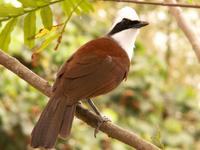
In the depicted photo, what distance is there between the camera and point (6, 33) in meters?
1.79

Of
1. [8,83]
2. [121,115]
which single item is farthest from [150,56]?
[8,83]

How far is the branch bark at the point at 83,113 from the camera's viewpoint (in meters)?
1.56

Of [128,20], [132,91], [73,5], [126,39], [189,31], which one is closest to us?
[73,5]

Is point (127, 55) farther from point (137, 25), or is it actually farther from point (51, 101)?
point (51, 101)

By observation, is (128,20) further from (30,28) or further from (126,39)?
(30,28)

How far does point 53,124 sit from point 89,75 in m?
0.29

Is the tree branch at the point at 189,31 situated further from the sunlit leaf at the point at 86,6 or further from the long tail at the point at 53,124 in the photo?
the long tail at the point at 53,124

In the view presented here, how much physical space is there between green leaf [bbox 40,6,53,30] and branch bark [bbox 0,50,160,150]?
0.51 feet

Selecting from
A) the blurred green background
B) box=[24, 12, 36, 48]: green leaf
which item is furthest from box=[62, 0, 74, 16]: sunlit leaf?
the blurred green background

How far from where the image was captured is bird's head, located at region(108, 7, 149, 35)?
2.12 m

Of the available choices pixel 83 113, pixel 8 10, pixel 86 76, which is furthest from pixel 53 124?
pixel 8 10

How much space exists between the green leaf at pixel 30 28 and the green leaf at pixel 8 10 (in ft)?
0.22

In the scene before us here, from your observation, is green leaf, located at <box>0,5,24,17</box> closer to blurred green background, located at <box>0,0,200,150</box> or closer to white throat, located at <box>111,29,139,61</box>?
white throat, located at <box>111,29,139,61</box>

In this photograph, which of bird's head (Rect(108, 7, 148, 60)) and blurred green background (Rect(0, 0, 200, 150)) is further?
blurred green background (Rect(0, 0, 200, 150))
